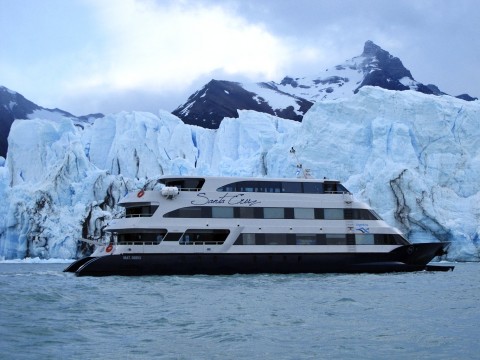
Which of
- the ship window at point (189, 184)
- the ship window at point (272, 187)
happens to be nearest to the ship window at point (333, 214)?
the ship window at point (272, 187)

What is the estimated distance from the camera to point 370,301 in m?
20.5

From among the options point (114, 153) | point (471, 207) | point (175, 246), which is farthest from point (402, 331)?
point (114, 153)

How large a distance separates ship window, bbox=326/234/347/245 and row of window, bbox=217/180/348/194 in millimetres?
2335

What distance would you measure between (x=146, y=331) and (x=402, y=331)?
227 inches

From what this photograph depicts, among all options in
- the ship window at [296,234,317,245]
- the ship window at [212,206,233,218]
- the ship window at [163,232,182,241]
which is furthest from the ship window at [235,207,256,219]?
the ship window at [163,232,182,241]

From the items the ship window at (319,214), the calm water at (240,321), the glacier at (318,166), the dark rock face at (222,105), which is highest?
the dark rock face at (222,105)

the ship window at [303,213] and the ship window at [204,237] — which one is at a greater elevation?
the ship window at [303,213]

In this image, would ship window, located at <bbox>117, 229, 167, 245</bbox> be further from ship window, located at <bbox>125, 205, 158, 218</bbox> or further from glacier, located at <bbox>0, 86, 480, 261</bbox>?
glacier, located at <bbox>0, 86, 480, 261</bbox>

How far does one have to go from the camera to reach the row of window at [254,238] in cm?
3188

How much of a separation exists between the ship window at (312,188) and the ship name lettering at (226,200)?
271cm

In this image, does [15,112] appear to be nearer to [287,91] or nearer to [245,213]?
[287,91]

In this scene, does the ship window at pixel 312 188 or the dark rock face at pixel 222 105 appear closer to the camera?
the ship window at pixel 312 188

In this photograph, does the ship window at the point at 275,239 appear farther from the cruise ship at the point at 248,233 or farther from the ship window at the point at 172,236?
the ship window at the point at 172,236

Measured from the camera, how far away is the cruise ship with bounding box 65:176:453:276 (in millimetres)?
31578
